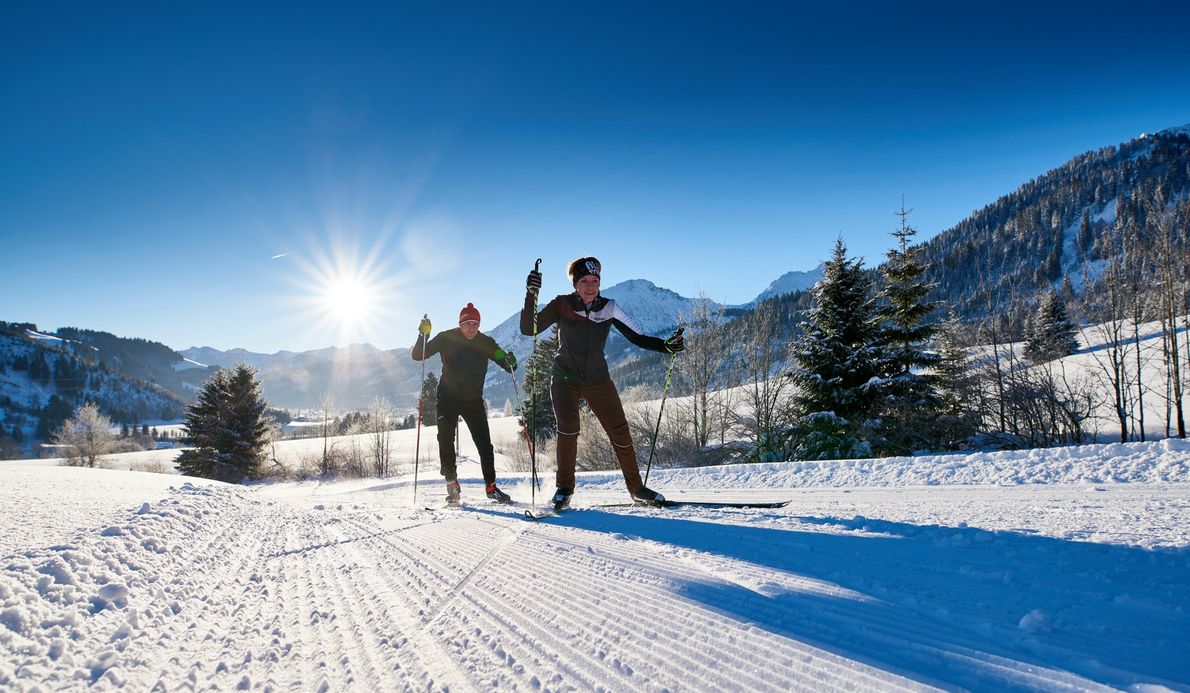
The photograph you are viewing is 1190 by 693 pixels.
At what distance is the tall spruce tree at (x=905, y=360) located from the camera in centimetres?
1148

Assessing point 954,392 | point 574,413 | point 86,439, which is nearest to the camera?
point 574,413

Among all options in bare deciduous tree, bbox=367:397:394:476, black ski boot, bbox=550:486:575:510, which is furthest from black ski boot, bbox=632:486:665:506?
bare deciduous tree, bbox=367:397:394:476

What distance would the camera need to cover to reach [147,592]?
70.5 inches

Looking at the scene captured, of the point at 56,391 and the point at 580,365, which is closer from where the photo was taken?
the point at 580,365

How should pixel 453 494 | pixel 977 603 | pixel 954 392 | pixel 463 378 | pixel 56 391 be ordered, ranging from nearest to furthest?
pixel 977 603 < pixel 453 494 < pixel 463 378 < pixel 954 392 < pixel 56 391

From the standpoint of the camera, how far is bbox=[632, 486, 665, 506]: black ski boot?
3.89 metres

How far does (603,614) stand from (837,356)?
Result: 12.9 m

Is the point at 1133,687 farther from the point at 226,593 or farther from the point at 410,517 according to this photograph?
the point at 410,517

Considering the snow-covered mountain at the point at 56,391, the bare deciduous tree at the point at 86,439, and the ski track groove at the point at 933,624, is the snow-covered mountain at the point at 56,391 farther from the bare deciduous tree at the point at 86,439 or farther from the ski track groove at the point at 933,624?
the ski track groove at the point at 933,624

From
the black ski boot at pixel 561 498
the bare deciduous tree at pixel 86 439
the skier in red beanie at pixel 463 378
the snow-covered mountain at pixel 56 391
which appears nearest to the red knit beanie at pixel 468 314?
the skier in red beanie at pixel 463 378

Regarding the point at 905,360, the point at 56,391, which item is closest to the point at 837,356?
the point at 905,360

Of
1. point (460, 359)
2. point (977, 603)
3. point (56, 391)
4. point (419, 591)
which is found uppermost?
point (56, 391)

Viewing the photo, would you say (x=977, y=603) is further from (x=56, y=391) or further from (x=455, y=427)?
(x=56, y=391)

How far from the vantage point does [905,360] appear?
1295 centimetres
